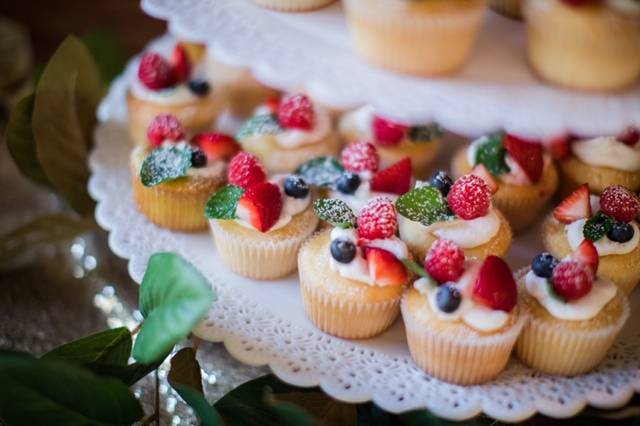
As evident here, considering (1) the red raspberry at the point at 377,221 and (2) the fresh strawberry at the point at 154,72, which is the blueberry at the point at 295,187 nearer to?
(1) the red raspberry at the point at 377,221

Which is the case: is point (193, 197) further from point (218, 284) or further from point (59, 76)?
point (59, 76)

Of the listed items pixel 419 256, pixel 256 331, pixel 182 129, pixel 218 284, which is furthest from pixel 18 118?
pixel 419 256

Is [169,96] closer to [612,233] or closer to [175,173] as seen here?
[175,173]

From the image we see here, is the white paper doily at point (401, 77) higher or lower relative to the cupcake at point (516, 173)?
higher

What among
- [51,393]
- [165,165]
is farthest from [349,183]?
[51,393]

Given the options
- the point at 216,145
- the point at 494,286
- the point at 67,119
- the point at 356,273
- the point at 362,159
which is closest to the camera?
the point at 494,286

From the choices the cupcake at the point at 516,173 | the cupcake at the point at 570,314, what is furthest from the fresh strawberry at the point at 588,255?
the cupcake at the point at 516,173
